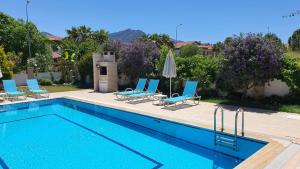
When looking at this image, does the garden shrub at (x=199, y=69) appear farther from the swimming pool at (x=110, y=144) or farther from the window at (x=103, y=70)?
the window at (x=103, y=70)

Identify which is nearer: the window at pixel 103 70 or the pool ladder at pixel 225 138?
the pool ladder at pixel 225 138

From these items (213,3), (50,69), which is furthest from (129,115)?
(50,69)

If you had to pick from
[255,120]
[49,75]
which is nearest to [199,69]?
[255,120]

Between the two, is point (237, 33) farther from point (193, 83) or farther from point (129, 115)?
point (129, 115)

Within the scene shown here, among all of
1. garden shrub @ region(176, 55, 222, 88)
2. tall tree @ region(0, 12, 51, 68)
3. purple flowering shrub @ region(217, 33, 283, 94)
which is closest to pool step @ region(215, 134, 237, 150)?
purple flowering shrub @ region(217, 33, 283, 94)

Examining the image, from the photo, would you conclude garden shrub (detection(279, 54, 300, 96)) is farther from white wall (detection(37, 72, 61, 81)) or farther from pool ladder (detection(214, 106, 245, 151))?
white wall (detection(37, 72, 61, 81))

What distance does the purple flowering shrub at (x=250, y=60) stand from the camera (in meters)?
11.8

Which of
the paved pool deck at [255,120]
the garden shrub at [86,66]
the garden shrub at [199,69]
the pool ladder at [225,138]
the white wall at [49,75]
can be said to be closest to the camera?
the paved pool deck at [255,120]

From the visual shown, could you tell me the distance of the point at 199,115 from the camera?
10.8 metres

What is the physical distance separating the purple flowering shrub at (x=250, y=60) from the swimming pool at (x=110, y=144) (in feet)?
15.1

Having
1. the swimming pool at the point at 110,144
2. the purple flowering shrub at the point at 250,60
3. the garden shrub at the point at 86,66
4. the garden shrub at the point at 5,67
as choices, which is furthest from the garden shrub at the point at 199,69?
the garden shrub at the point at 5,67

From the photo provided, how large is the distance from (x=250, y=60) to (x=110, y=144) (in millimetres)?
6964

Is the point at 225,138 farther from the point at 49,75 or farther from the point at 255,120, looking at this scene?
the point at 49,75

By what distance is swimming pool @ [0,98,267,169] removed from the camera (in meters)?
7.16
